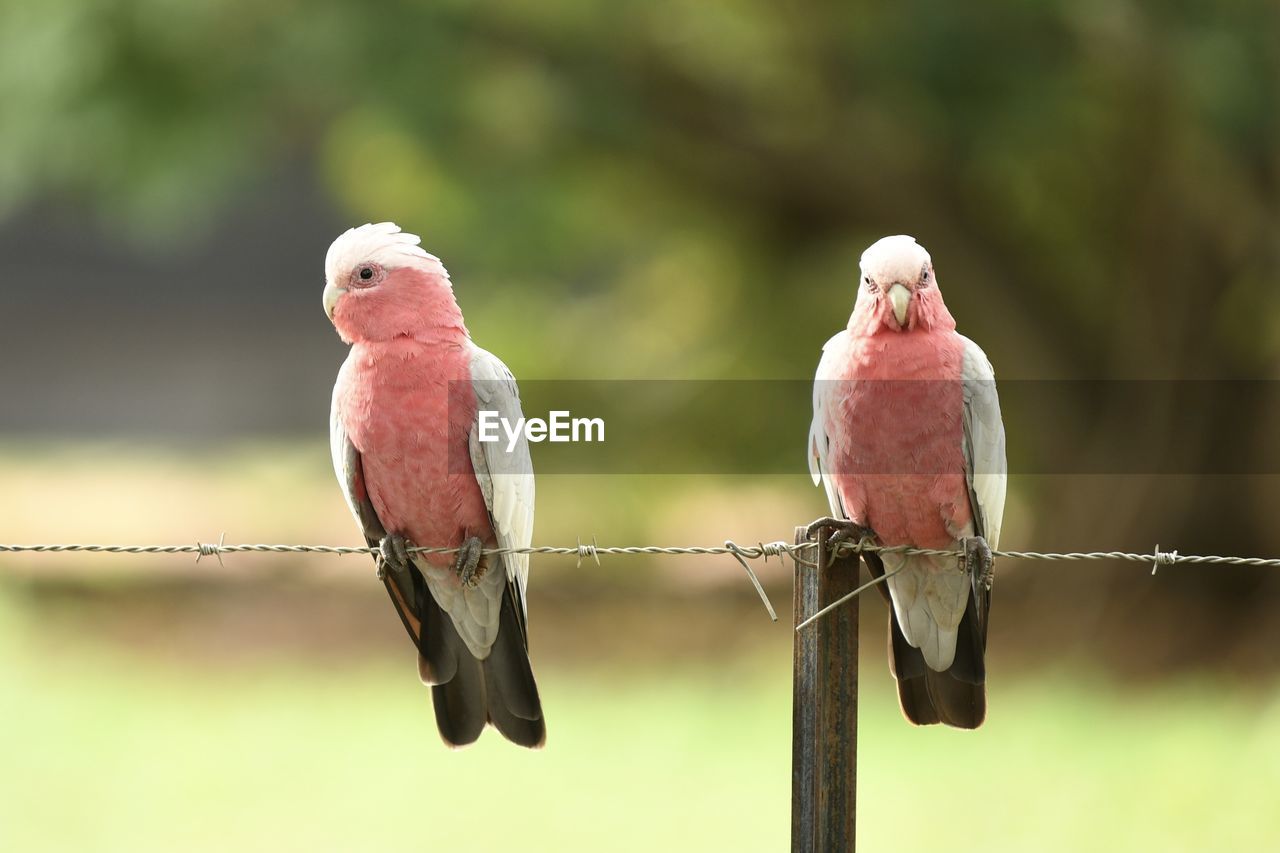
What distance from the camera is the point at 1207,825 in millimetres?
6062

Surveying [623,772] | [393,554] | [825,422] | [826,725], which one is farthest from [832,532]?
[623,772]

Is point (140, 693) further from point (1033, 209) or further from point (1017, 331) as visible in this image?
point (1033, 209)

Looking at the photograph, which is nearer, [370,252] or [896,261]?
[896,261]

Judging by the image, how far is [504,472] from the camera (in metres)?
3.39

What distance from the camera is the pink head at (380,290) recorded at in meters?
3.43

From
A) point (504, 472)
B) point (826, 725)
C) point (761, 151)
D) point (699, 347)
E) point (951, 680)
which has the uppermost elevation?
point (761, 151)

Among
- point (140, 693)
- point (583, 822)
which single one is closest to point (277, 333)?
point (140, 693)

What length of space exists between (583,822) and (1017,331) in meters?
4.22

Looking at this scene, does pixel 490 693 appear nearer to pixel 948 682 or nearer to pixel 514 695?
pixel 514 695

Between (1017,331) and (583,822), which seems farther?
(1017,331)

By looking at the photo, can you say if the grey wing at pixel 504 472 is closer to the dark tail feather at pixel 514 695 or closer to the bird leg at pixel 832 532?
the dark tail feather at pixel 514 695

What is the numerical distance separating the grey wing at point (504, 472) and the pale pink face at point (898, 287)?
935 mm

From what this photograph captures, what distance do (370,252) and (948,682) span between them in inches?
72.6

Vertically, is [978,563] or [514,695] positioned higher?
[978,563]
